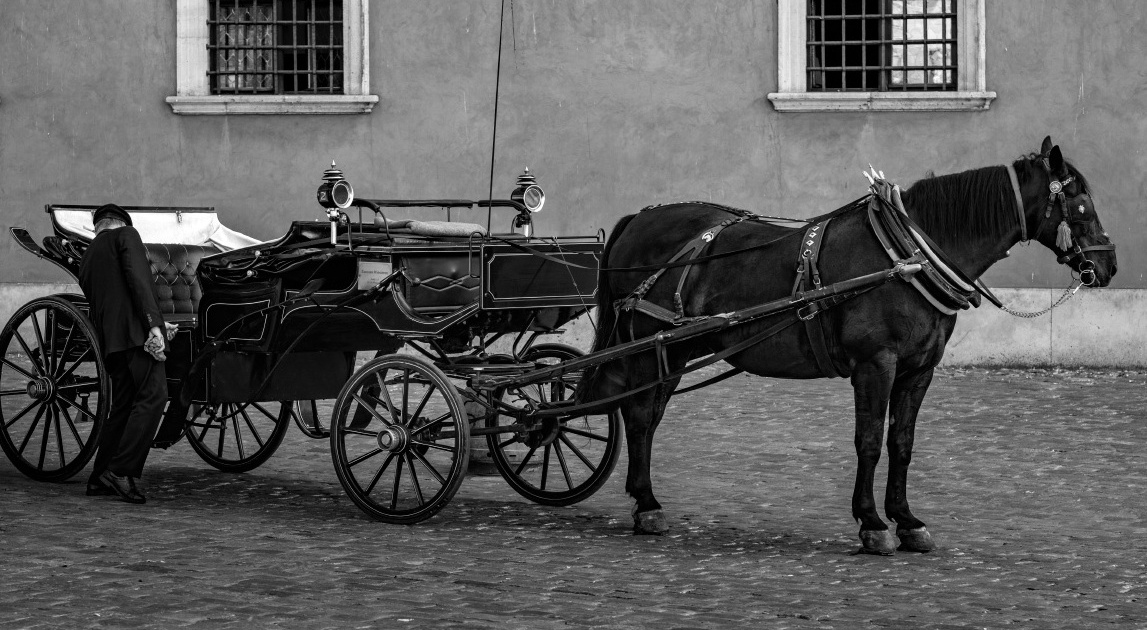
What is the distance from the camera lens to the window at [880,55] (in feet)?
44.7

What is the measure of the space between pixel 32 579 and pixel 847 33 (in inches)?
397

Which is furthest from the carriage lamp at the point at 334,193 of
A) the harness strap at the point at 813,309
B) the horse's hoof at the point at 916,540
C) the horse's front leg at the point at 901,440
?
the horse's hoof at the point at 916,540

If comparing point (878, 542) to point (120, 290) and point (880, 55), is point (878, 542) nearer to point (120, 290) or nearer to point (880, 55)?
point (120, 290)

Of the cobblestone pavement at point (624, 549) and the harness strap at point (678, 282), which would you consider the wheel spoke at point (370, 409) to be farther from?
the harness strap at point (678, 282)

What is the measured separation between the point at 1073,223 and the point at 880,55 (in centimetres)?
794

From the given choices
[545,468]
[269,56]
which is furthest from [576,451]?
[269,56]

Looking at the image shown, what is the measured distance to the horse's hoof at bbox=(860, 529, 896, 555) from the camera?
6.22m

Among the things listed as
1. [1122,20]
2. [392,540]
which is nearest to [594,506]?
[392,540]

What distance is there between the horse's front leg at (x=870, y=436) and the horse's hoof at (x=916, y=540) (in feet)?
0.41

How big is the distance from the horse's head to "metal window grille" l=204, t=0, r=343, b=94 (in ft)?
29.7

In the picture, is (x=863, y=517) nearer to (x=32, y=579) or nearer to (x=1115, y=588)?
(x=1115, y=588)

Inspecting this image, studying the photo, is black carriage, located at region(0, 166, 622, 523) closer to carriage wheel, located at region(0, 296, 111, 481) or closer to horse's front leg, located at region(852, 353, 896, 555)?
carriage wheel, located at region(0, 296, 111, 481)

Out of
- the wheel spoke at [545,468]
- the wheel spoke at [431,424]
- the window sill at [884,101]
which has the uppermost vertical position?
the window sill at [884,101]

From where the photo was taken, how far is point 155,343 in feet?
24.2
